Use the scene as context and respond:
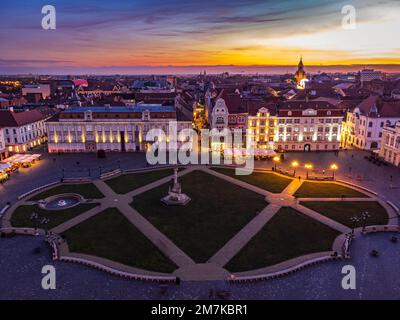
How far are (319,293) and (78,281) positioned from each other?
86.7ft

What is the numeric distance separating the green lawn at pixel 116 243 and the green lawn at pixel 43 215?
162 inches

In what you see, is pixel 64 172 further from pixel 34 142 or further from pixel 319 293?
pixel 319 293

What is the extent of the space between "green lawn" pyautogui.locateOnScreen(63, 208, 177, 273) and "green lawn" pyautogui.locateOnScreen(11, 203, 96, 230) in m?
4.11

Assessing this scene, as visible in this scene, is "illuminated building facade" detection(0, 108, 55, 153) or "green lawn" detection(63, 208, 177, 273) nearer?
"green lawn" detection(63, 208, 177, 273)

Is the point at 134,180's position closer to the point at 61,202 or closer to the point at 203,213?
the point at 61,202

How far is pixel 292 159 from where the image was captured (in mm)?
89438

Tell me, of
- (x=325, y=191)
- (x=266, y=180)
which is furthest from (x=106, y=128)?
(x=325, y=191)

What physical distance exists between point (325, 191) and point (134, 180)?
39.8 meters

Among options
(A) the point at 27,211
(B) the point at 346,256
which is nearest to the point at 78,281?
(A) the point at 27,211

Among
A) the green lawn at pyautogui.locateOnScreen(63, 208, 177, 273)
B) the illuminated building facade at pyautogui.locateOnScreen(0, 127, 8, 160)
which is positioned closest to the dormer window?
the illuminated building facade at pyautogui.locateOnScreen(0, 127, 8, 160)

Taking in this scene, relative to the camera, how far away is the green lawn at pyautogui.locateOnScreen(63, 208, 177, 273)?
40844 mm

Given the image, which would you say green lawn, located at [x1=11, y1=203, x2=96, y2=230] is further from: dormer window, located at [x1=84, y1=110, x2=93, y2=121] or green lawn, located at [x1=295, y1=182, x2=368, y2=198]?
dormer window, located at [x1=84, y1=110, x2=93, y2=121]

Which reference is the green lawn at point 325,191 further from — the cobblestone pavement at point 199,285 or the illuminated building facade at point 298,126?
the illuminated building facade at point 298,126

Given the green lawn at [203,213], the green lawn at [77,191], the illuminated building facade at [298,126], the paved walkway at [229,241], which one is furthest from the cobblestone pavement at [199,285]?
the illuminated building facade at [298,126]
